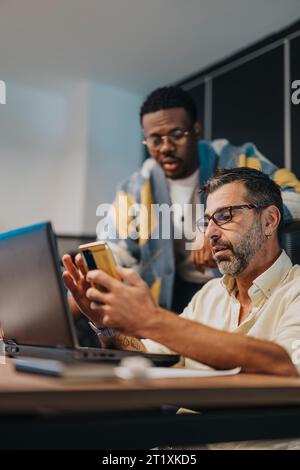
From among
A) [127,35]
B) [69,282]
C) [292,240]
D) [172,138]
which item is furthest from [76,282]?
[127,35]

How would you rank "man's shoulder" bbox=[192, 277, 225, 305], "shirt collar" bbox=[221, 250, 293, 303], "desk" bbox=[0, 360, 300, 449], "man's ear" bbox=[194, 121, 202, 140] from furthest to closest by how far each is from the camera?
"man's ear" bbox=[194, 121, 202, 140] → "man's shoulder" bbox=[192, 277, 225, 305] → "shirt collar" bbox=[221, 250, 293, 303] → "desk" bbox=[0, 360, 300, 449]

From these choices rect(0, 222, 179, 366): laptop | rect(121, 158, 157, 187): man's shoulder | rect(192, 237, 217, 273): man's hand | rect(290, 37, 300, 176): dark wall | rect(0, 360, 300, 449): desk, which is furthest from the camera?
rect(121, 158, 157, 187): man's shoulder

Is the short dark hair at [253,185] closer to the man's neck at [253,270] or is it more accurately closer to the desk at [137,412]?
the man's neck at [253,270]

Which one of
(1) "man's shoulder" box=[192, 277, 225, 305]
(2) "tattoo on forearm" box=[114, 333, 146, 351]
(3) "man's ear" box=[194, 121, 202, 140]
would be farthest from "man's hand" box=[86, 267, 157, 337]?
(3) "man's ear" box=[194, 121, 202, 140]

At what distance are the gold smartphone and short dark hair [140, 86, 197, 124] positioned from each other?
228cm

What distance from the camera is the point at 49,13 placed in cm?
326

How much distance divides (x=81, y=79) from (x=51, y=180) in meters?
0.77

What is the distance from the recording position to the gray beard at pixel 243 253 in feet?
6.63

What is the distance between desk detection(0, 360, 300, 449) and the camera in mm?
837

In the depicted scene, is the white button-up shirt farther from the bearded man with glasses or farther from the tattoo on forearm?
the bearded man with glasses

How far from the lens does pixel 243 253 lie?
2.03 m

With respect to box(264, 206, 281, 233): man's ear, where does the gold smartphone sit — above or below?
below

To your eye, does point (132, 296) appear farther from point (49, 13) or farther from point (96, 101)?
point (96, 101)
